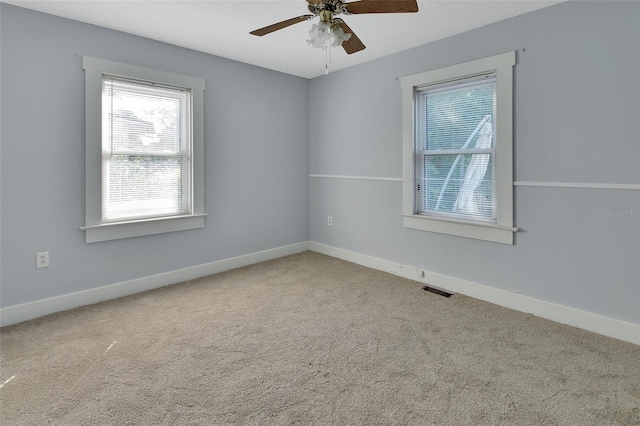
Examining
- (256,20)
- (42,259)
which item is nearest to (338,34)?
(256,20)

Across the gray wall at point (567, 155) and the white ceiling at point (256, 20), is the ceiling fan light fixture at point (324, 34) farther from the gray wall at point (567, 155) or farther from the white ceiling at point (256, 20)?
the gray wall at point (567, 155)

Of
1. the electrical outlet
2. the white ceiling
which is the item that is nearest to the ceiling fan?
the white ceiling

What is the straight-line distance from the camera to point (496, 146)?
2.91 m

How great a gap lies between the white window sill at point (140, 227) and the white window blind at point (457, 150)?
243 centimetres

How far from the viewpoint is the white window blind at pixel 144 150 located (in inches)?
121

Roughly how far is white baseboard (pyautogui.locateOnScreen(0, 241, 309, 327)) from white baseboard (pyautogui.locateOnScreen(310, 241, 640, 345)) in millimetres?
1460

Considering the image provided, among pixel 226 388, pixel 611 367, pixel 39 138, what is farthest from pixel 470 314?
pixel 39 138

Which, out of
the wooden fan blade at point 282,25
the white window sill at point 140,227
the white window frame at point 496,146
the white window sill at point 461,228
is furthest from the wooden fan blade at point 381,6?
the white window sill at point 140,227

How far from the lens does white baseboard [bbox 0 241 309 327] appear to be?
2.67 metres

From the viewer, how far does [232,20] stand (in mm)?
2824

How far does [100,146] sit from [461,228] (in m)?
3.35

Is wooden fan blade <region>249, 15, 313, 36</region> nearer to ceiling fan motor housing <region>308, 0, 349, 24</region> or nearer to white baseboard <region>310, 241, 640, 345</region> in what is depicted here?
ceiling fan motor housing <region>308, 0, 349, 24</region>

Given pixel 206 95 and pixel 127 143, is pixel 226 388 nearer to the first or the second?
pixel 127 143

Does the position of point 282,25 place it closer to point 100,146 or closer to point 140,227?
point 100,146
